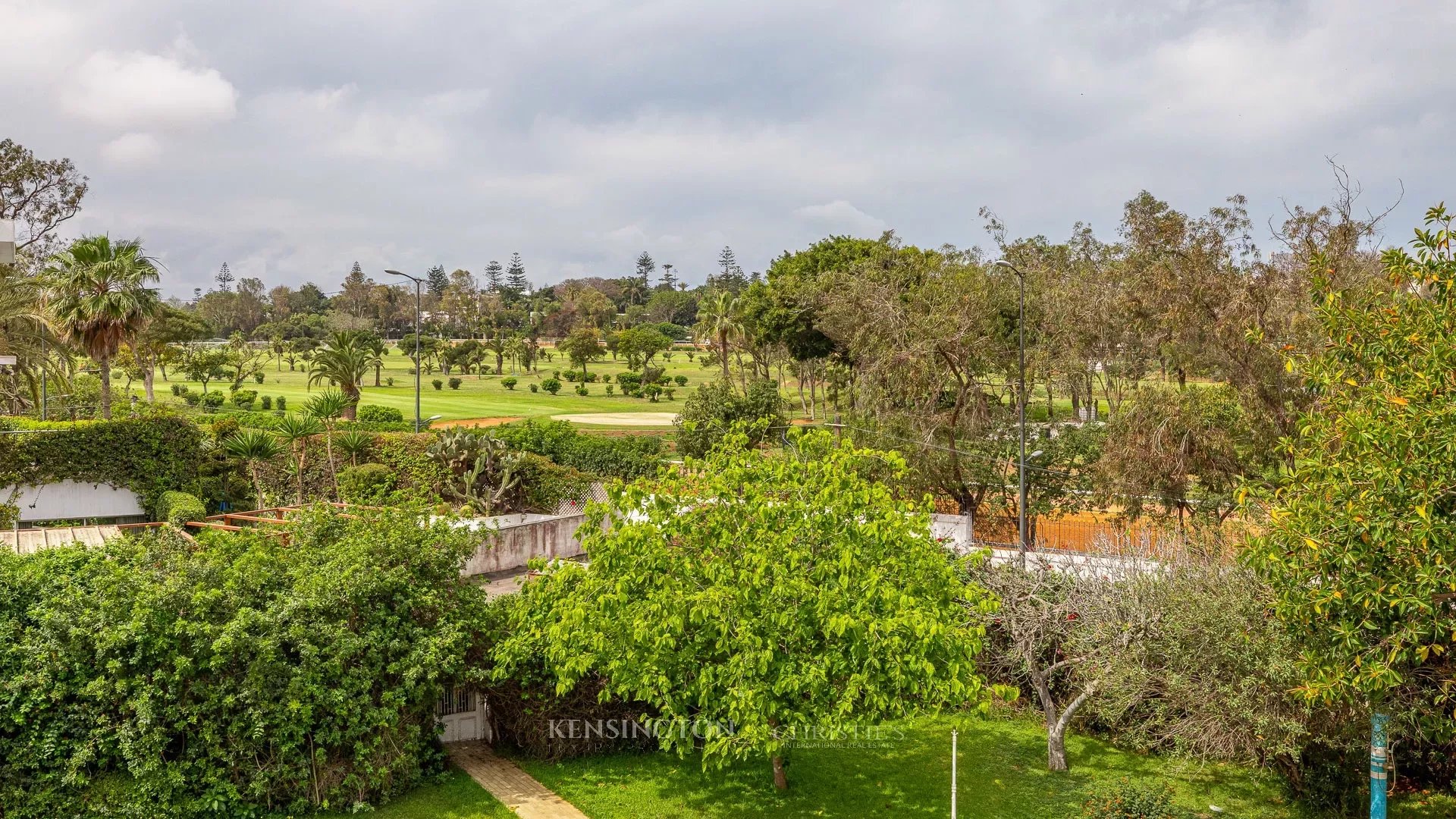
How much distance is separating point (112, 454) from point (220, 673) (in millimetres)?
18241

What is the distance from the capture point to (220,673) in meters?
13.8

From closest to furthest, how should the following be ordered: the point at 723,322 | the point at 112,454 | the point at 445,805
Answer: the point at 445,805
the point at 112,454
the point at 723,322

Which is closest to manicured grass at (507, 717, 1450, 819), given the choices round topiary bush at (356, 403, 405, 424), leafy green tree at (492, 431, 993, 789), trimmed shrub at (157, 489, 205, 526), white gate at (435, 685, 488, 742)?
white gate at (435, 685, 488, 742)

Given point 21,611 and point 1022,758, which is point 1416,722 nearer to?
point 1022,758

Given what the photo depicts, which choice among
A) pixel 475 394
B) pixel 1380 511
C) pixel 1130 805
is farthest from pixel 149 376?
pixel 1380 511

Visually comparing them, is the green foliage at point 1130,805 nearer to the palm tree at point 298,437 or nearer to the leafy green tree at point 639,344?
the palm tree at point 298,437

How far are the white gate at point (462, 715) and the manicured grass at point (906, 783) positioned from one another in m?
1.43

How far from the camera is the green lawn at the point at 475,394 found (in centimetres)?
7369

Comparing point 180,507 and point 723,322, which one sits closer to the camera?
point 180,507

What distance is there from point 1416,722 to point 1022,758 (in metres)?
6.47

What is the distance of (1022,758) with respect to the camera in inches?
677

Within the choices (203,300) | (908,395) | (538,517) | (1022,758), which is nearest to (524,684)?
(1022,758)

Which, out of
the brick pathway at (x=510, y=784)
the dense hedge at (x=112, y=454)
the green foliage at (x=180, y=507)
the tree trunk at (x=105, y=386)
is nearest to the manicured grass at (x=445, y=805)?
the brick pathway at (x=510, y=784)

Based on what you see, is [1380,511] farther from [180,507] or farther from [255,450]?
[255,450]
